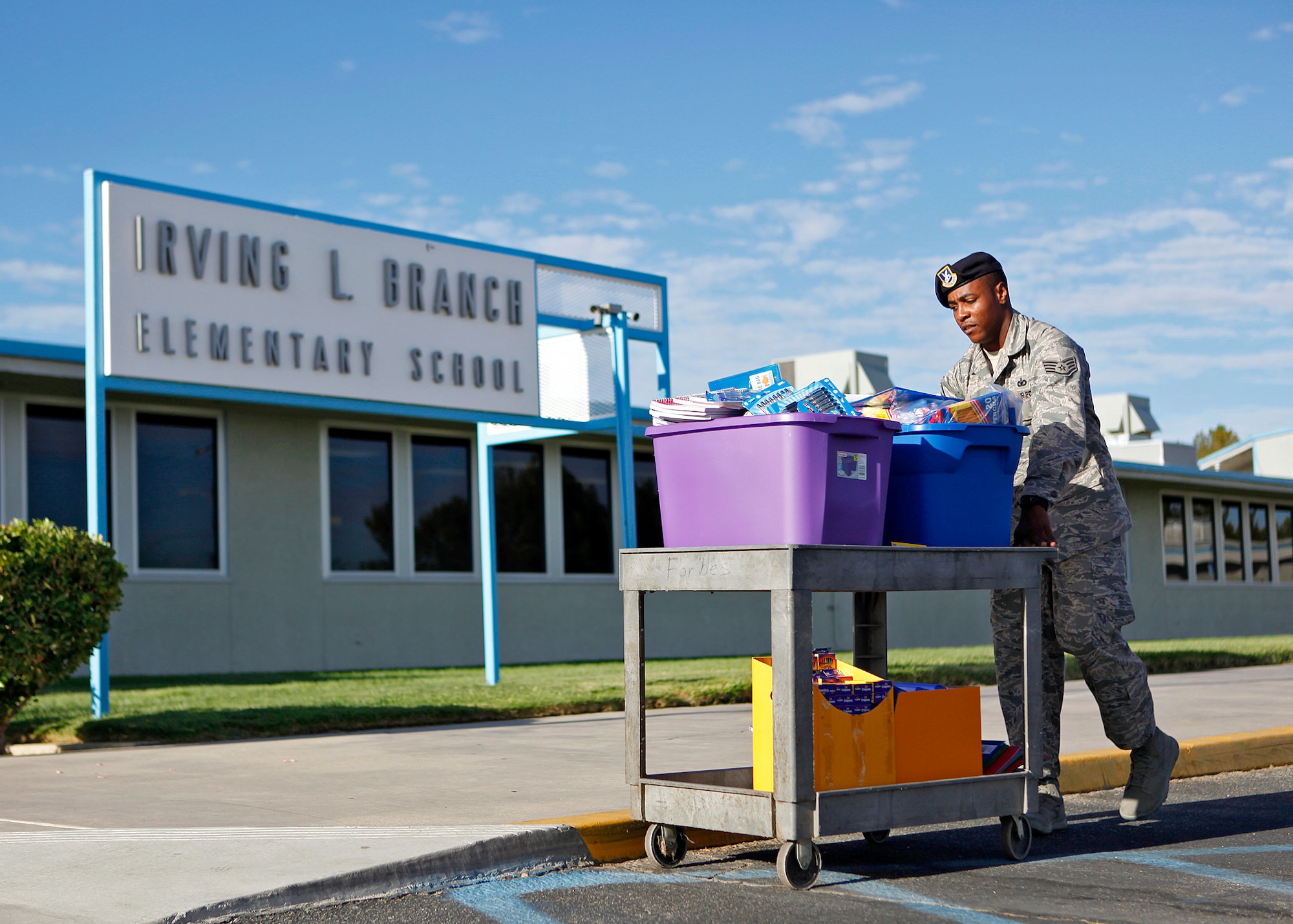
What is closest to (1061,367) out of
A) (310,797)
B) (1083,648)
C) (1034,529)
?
(1034,529)

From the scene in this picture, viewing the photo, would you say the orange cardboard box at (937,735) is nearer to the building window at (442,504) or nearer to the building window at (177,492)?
the building window at (177,492)

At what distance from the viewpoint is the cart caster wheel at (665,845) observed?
473 centimetres

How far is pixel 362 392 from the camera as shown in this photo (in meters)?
11.5

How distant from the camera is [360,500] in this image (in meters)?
16.1

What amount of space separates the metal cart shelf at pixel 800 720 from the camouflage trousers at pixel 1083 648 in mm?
435

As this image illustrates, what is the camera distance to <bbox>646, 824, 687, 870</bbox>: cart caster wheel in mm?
4734

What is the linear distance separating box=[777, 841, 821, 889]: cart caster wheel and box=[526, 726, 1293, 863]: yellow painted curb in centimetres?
28

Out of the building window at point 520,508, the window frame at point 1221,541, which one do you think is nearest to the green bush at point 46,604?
the building window at point 520,508

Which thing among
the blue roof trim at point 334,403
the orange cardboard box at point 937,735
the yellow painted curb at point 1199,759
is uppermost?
the blue roof trim at point 334,403

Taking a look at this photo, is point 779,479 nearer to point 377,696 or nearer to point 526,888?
point 526,888

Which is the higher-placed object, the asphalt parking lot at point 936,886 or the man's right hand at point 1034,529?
the man's right hand at point 1034,529

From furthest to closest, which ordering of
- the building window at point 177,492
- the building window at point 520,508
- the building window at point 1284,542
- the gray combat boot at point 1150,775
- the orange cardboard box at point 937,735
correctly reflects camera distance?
the building window at point 1284,542, the building window at point 520,508, the building window at point 177,492, the gray combat boot at point 1150,775, the orange cardboard box at point 937,735

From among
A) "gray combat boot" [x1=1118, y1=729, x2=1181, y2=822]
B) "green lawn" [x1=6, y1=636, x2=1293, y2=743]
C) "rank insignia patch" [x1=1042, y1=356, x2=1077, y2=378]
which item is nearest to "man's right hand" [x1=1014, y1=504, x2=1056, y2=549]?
"rank insignia patch" [x1=1042, y1=356, x2=1077, y2=378]

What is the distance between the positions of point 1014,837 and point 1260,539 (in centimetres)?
2632
